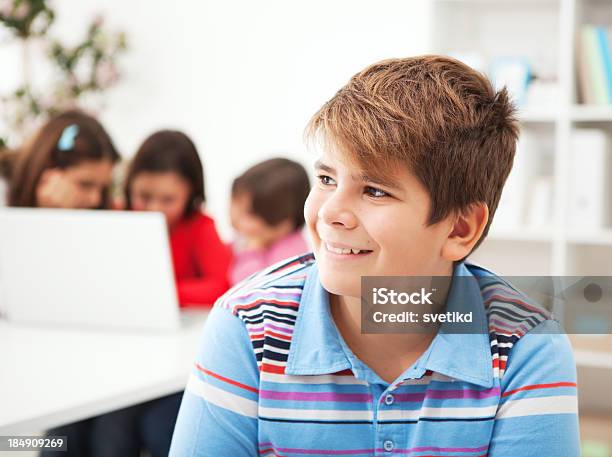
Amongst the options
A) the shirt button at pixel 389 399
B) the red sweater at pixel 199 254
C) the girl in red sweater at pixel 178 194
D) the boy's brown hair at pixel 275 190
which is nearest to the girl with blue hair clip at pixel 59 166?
the girl in red sweater at pixel 178 194

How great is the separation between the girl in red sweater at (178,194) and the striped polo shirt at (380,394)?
48.7 inches

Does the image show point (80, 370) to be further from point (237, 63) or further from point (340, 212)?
point (237, 63)

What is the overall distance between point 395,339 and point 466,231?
169mm

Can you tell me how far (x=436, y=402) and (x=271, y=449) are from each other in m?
0.22

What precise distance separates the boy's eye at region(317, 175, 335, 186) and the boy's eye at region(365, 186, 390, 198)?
1.9 inches

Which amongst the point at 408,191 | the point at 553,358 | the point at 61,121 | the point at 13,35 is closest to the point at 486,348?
the point at 553,358

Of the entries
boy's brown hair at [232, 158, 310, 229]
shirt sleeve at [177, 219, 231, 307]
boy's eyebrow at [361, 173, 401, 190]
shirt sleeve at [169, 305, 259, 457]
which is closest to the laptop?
shirt sleeve at [177, 219, 231, 307]

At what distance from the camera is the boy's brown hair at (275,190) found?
7.82 feet

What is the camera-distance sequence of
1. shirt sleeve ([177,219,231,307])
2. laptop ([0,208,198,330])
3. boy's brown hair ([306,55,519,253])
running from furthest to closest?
shirt sleeve ([177,219,231,307]), laptop ([0,208,198,330]), boy's brown hair ([306,55,519,253])

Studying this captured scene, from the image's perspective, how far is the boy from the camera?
37.4 inches

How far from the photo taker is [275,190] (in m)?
2.38

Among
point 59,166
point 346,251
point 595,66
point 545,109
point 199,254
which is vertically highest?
point 595,66

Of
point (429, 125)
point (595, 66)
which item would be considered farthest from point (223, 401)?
point (595, 66)

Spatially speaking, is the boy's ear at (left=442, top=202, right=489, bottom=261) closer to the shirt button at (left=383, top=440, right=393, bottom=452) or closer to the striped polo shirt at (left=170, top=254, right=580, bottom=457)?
the striped polo shirt at (left=170, top=254, right=580, bottom=457)
